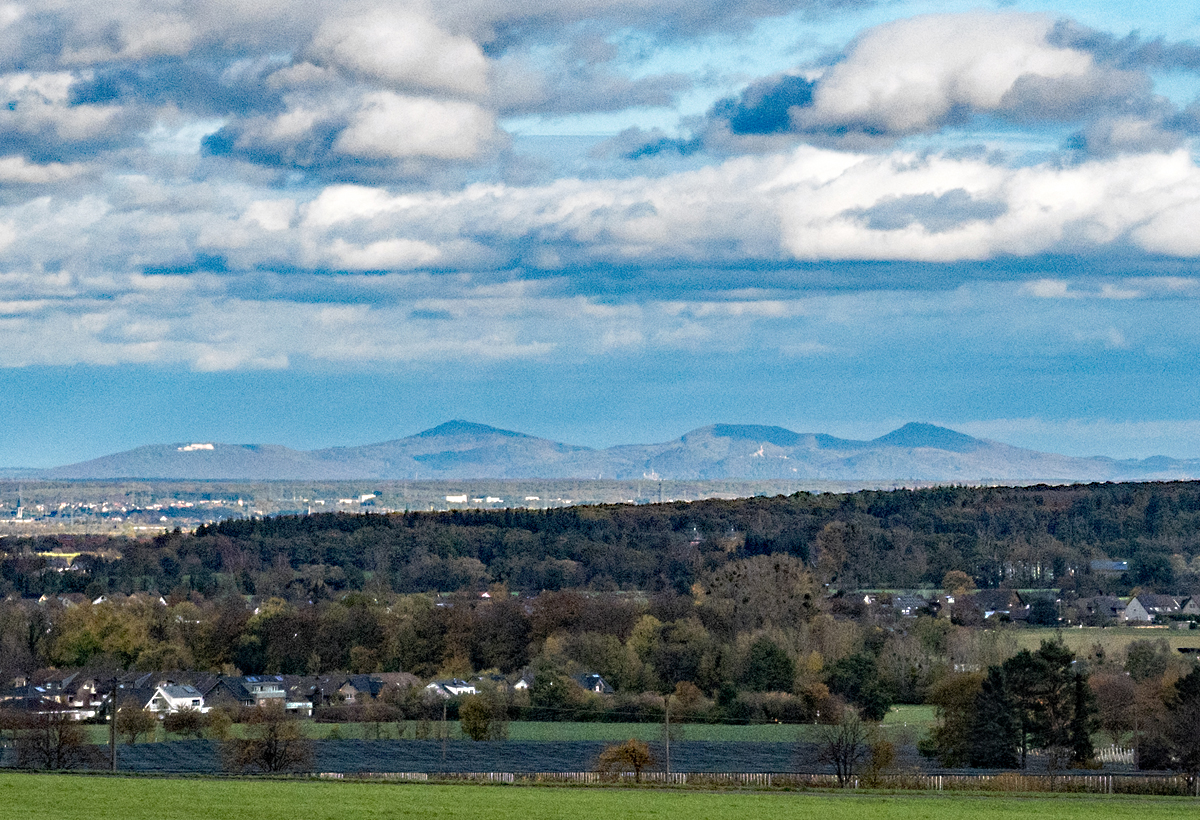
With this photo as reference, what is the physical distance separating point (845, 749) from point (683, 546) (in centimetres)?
10001

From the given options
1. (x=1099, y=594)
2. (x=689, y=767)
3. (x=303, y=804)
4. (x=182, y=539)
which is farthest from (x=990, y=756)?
(x=182, y=539)

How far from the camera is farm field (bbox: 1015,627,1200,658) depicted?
99375mm

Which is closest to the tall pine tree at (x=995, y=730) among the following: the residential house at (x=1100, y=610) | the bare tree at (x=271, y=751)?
the bare tree at (x=271, y=751)

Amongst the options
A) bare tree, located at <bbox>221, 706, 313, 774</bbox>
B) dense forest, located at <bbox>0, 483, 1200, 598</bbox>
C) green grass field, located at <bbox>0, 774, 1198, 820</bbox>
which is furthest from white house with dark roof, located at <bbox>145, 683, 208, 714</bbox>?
green grass field, located at <bbox>0, 774, 1198, 820</bbox>

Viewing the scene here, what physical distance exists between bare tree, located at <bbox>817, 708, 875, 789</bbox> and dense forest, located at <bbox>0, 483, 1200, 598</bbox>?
2489 inches

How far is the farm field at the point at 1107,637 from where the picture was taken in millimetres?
99375

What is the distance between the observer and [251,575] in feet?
506

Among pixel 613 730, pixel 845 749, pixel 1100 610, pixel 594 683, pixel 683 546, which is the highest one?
pixel 683 546

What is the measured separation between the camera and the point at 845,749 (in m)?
58.9

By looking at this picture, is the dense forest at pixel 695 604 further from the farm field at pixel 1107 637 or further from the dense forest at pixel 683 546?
the farm field at pixel 1107 637

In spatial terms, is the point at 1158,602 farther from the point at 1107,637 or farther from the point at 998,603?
the point at 1107,637

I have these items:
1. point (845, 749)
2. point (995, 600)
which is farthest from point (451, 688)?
point (995, 600)

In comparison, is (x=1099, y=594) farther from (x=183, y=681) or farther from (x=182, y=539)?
(x=182, y=539)

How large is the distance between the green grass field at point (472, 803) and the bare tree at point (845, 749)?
6.28 m
